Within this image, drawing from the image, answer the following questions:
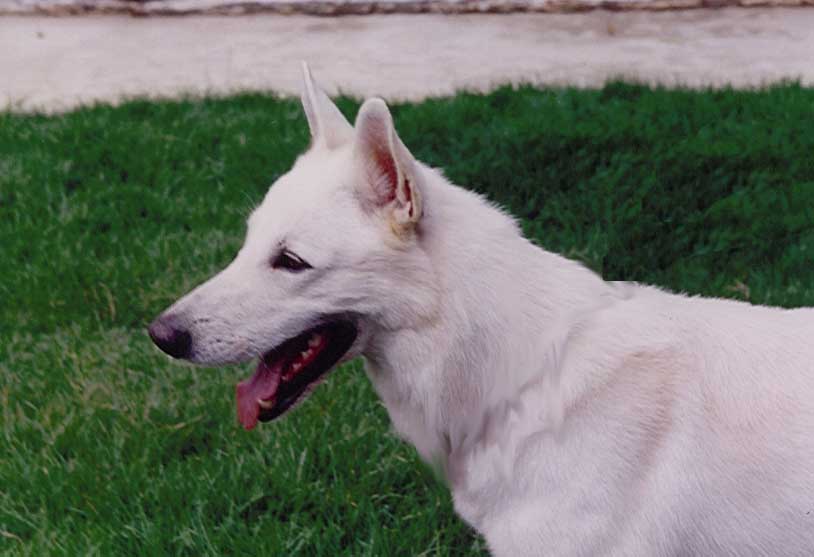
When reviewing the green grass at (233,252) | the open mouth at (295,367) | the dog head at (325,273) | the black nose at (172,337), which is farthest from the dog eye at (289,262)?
the green grass at (233,252)

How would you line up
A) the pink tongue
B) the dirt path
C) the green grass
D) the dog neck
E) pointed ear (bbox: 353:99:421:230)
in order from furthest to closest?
the dirt path, the green grass, the pink tongue, the dog neck, pointed ear (bbox: 353:99:421:230)

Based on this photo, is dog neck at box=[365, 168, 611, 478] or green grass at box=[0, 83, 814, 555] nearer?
dog neck at box=[365, 168, 611, 478]

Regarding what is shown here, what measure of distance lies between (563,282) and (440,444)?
0.50 metres

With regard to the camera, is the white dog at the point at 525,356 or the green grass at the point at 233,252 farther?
the green grass at the point at 233,252

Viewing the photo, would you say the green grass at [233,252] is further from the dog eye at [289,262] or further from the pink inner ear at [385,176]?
the pink inner ear at [385,176]

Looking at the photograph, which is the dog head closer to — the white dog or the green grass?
the white dog

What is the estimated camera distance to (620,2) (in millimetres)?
7285

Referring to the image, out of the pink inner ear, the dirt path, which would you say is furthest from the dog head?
the dirt path

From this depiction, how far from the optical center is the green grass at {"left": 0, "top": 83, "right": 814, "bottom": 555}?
330 centimetres

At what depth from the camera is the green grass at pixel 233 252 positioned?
3.30 metres

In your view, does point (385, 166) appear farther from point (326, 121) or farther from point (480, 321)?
point (480, 321)

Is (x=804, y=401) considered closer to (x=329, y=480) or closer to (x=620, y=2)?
(x=329, y=480)

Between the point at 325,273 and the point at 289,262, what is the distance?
96 millimetres

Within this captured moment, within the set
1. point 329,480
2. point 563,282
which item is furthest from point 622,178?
point 563,282
